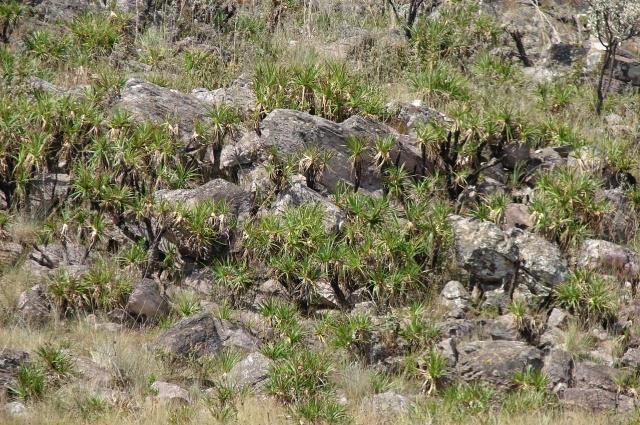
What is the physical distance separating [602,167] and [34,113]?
28.7 ft

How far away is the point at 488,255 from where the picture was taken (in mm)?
11977

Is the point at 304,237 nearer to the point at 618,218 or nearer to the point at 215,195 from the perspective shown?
the point at 215,195

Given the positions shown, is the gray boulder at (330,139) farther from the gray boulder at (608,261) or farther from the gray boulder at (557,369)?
the gray boulder at (557,369)

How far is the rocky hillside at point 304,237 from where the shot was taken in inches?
385

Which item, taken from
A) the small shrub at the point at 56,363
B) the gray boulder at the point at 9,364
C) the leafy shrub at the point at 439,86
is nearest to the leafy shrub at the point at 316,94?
the leafy shrub at the point at 439,86

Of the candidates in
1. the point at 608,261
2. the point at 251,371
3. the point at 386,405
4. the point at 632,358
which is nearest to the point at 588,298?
the point at 608,261

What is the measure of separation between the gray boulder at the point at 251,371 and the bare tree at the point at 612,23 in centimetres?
885

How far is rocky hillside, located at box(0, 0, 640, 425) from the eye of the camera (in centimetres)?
978

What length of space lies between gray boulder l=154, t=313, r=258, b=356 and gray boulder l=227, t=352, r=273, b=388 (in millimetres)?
411

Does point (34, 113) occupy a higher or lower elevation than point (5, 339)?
higher

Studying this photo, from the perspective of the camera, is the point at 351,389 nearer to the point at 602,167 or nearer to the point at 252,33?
the point at 602,167

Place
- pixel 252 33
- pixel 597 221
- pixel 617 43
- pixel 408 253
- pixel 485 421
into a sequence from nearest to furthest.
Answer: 1. pixel 485 421
2. pixel 408 253
3. pixel 597 221
4. pixel 617 43
5. pixel 252 33

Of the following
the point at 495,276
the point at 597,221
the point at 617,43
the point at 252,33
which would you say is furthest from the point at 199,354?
the point at 617,43

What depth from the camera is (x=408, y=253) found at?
1188cm
